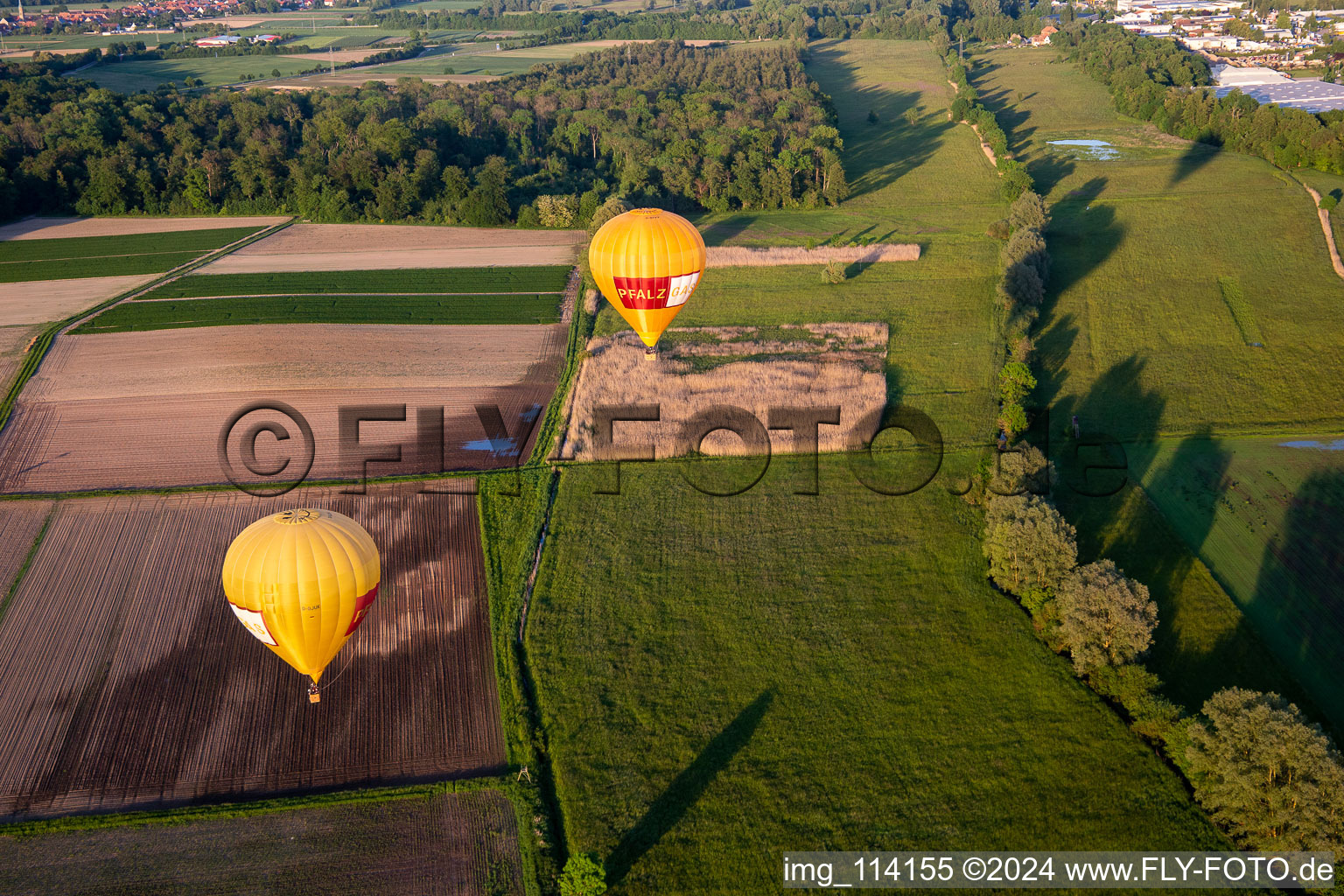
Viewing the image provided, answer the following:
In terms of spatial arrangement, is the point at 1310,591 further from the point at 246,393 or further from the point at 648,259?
the point at 246,393

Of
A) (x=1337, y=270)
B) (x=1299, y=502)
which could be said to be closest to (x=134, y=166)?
(x=1299, y=502)

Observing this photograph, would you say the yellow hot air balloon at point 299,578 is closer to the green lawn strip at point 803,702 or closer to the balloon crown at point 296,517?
the balloon crown at point 296,517

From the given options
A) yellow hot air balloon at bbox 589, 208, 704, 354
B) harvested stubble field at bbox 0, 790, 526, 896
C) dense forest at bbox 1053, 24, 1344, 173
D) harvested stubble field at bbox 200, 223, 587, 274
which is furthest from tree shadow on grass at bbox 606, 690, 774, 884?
dense forest at bbox 1053, 24, 1344, 173

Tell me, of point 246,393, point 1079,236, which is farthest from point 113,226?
point 1079,236

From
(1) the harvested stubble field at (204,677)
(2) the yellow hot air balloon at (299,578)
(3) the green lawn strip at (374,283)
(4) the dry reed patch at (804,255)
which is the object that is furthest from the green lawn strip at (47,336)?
(4) the dry reed patch at (804,255)

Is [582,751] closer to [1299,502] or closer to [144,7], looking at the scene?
[1299,502]

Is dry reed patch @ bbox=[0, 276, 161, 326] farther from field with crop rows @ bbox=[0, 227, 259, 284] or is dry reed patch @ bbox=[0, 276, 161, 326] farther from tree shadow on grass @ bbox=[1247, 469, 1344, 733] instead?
tree shadow on grass @ bbox=[1247, 469, 1344, 733]
